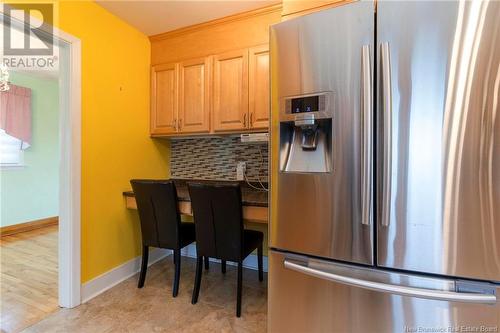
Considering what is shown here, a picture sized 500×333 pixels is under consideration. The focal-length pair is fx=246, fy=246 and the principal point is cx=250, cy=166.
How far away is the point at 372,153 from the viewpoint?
3.19 feet

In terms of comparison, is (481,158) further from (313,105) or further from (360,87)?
(313,105)

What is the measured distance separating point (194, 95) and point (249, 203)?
1218 mm

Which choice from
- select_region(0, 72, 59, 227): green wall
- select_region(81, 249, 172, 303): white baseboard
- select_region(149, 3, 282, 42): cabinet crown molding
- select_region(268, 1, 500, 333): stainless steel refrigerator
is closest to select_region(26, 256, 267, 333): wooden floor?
select_region(81, 249, 172, 303): white baseboard

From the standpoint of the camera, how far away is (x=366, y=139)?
3.19 ft

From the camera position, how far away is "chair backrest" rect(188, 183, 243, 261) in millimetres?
1706

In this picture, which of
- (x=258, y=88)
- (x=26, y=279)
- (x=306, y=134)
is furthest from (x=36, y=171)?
(x=306, y=134)

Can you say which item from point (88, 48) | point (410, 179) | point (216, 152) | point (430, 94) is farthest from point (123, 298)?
point (430, 94)

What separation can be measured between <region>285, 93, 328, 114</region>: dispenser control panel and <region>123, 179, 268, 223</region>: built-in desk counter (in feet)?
2.71

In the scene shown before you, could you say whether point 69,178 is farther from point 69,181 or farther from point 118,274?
point 118,274

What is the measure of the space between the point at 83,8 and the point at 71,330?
2.27 metres

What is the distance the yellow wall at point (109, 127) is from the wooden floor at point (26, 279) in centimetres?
37

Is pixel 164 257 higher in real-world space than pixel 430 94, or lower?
lower

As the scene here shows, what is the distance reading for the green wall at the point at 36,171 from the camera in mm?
3562

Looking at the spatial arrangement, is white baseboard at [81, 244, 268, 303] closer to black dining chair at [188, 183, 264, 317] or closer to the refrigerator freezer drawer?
black dining chair at [188, 183, 264, 317]
